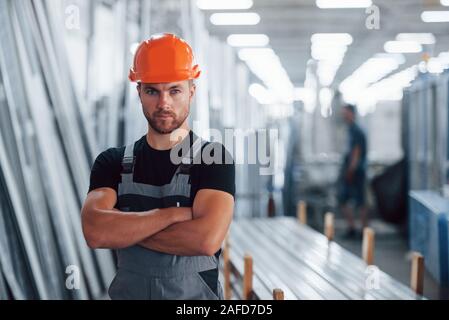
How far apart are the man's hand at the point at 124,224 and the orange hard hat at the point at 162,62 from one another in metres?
0.37

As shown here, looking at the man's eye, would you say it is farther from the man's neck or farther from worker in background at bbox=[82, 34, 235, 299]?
the man's neck

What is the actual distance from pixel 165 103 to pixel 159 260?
1.47 ft

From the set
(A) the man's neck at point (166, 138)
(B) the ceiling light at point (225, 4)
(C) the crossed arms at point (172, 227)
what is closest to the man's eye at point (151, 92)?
(A) the man's neck at point (166, 138)

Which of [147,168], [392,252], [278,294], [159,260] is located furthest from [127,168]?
[392,252]

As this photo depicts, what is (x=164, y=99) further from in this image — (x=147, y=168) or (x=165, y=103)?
(x=147, y=168)

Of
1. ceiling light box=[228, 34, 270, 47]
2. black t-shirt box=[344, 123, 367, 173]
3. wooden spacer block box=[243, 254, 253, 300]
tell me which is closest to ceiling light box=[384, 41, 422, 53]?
ceiling light box=[228, 34, 270, 47]

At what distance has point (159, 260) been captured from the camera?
60.7 inches

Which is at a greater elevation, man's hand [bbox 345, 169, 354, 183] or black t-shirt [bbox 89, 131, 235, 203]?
black t-shirt [bbox 89, 131, 235, 203]

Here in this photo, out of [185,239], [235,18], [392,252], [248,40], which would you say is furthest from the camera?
[248,40]

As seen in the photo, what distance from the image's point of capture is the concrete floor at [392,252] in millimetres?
3306

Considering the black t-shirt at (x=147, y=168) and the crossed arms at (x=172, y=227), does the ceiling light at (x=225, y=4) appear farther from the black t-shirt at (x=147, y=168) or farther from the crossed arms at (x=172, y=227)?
the crossed arms at (x=172, y=227)

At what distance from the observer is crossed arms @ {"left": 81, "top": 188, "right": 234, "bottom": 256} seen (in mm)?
1454

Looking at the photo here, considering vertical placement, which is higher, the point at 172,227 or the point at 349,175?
the point at 172,227
